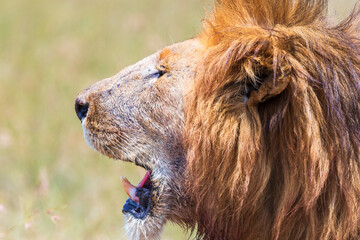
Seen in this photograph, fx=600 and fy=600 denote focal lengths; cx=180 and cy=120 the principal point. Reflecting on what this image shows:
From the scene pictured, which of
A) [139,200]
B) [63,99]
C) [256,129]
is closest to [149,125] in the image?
[139,200]

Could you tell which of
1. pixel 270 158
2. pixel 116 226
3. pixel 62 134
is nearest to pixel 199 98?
pixel 270 158

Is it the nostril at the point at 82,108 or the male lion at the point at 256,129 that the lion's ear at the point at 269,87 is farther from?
the nostril at the point at 82,108

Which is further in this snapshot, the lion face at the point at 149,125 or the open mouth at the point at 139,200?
the open mouth at the point at 139,200

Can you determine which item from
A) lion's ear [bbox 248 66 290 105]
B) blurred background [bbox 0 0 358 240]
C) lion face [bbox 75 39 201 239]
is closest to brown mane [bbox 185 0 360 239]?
lion's ear [bbox 248 66 290 105]

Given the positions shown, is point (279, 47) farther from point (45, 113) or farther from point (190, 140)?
point (45, 113)

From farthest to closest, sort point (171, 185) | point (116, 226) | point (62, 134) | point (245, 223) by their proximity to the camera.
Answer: point (62, 134), point (116, 226), point (171, 185), point (245, 223)

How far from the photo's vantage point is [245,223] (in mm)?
2283

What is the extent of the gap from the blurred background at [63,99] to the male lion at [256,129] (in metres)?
0.34

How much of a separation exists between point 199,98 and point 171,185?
0.40 metres

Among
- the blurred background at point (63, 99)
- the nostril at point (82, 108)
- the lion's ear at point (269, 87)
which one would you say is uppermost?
the nostril at point (82, 108)

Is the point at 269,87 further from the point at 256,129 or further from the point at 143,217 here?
the point at 143,217

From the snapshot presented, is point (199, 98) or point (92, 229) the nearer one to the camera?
point (199, 98)

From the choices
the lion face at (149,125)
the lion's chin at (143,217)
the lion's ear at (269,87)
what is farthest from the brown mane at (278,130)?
the lion's chin at (143,217)

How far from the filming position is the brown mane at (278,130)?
84.2 inches
